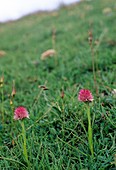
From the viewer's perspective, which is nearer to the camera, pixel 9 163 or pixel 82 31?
pixel 9 163

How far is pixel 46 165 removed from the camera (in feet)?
4.10

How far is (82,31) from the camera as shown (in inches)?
186

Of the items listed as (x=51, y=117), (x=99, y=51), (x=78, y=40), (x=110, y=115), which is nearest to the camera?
(x=110, y=115)

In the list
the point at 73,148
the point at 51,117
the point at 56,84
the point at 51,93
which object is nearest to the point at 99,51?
the point at 56,84

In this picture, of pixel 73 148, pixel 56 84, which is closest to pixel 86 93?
pixel 73 148

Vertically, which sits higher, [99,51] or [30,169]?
[99,51]

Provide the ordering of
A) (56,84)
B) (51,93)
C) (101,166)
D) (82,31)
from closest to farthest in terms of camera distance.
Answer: (101,166), (51,93), (56,84), (82,31)

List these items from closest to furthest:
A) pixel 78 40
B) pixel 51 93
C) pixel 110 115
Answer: pixel 110 115
pixel 51 93
pixel 78 40

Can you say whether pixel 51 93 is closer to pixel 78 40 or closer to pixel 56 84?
pixel 56 84

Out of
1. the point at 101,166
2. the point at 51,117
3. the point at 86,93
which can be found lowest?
the point at 101,166

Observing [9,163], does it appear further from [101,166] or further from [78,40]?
[78,40]

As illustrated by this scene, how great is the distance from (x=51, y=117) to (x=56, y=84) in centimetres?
72

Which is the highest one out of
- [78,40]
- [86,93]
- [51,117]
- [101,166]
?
[78,40]

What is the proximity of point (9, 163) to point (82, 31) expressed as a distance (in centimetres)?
366
